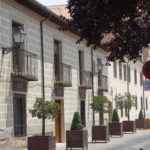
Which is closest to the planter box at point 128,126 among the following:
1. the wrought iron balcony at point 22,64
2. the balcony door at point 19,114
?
the balcony door at point 19,114

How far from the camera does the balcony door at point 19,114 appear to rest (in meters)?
26.5

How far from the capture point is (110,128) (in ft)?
133

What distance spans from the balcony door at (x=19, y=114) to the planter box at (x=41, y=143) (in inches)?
96.2

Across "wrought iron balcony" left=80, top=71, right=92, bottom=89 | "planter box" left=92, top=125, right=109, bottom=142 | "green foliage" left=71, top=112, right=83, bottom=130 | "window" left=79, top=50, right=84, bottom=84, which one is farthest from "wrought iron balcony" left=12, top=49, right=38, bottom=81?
"window" left=79, top=50, right=84, bottom=84

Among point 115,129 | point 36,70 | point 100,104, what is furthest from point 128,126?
point 36,70

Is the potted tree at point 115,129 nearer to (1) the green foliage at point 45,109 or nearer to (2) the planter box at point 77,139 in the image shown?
(2) the planter box at point 77,139

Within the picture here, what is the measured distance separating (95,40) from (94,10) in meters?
0.88

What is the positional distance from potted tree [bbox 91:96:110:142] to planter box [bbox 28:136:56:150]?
1015 centimetres

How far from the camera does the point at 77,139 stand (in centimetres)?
2839

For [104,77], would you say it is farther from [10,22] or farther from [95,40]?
[95,40]

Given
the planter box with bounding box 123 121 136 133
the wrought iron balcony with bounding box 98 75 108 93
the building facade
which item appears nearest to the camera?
the building facade

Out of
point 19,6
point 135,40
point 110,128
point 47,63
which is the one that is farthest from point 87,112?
point 135,40

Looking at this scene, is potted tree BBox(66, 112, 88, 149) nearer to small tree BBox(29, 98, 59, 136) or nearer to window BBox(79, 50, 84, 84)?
small tree BBox(29, 98, 59, 136)

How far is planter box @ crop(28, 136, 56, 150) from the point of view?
23.6m
